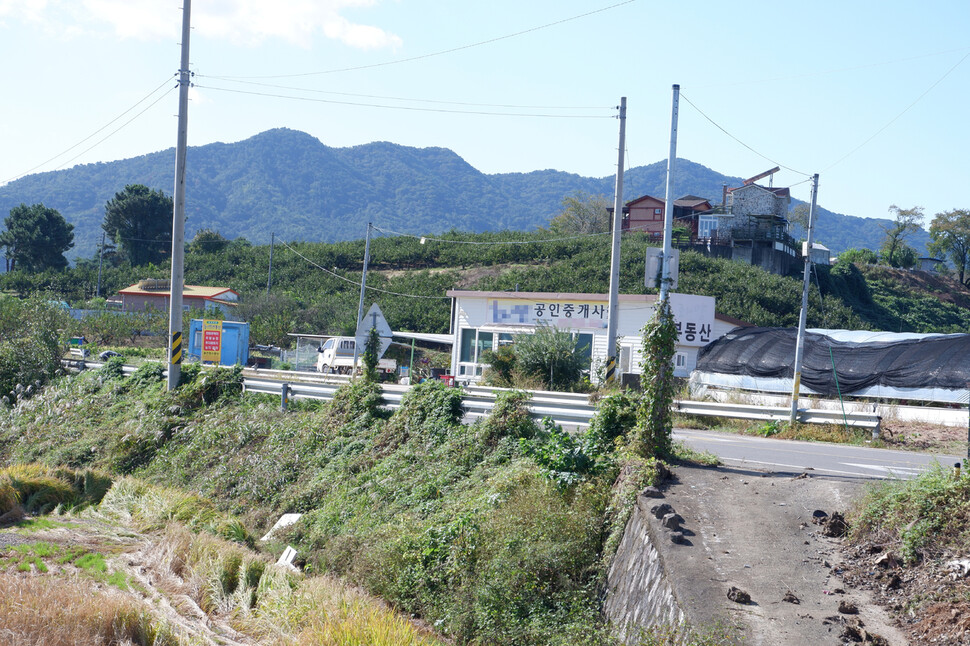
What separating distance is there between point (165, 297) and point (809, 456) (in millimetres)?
64183

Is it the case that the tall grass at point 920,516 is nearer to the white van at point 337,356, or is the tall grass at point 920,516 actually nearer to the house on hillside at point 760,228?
the white van at point 337,356

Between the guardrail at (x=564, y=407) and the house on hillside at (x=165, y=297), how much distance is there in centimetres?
4575

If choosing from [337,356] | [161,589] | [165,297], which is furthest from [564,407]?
[165,297]

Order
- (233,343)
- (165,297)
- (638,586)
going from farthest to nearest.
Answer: (165,297) < (233,343) < (638,586)

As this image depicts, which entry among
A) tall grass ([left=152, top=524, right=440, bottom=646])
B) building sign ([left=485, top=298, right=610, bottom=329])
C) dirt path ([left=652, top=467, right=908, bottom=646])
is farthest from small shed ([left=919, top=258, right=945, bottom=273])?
tall grass ([left=152, top=524, right=440, bottom=646])

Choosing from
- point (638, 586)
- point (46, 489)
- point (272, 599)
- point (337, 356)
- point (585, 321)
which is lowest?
point (46, 489)

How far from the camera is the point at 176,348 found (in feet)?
70.1

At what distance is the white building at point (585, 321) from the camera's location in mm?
33594

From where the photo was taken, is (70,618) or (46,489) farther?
(46,489)

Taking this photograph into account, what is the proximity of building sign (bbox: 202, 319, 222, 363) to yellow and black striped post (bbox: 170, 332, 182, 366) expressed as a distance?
12.9 m

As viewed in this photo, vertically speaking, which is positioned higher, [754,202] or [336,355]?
[754,202]

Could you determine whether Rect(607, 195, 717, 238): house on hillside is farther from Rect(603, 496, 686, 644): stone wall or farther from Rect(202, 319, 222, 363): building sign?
Rect(603, 496, 686, 644): stone wall

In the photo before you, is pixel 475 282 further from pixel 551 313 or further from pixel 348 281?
pixel 551 313

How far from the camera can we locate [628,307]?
35.2 metres
